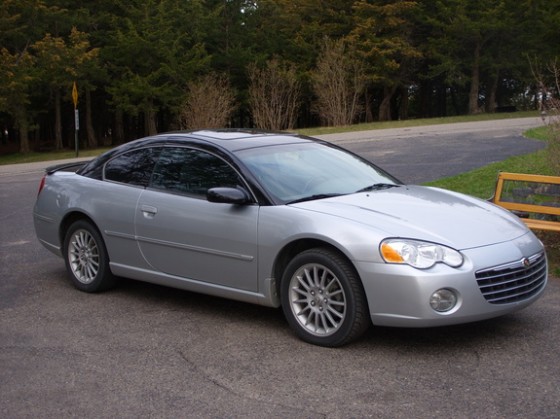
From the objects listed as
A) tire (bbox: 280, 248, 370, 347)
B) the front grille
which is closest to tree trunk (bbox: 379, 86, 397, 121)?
the front grille

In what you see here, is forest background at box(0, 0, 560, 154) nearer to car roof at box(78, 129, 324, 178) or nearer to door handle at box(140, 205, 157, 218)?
car roof at box(78, 129, 324, 178)

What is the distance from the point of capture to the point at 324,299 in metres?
5.26

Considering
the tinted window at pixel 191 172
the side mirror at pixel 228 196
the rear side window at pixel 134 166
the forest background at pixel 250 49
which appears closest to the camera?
the side mirror at pixel 228 196

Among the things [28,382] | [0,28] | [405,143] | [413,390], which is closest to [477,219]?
[413,390]

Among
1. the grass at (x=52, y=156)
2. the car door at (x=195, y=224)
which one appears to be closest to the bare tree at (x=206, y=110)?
the grass at (x=52, y=156)

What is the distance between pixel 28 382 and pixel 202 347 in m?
1.23

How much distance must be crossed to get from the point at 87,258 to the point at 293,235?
260 centimetres

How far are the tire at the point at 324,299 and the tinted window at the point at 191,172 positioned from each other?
1.04 metres

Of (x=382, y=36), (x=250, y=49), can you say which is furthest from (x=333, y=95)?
(x=250, y=49)

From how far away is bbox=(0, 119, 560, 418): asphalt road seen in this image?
4.22 m

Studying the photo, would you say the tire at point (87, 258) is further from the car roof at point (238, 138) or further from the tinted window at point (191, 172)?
the car roof at point (238, 138)

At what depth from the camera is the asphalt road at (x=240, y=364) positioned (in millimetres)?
4223

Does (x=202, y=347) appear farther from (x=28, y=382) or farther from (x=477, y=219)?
(x=477, y=219)

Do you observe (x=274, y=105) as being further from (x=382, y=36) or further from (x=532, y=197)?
(x=532, y=197)
